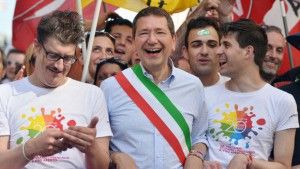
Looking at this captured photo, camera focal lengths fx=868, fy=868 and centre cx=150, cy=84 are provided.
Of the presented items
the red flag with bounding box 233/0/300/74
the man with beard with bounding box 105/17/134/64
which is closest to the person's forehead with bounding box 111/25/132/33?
the man with beard with bounding box 105/17/134/64

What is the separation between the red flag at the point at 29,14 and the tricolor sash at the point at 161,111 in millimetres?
3702

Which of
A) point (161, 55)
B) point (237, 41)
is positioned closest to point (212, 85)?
point (237, 41)

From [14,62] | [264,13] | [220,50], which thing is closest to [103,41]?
[220,50]

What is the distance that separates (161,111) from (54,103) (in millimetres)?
766

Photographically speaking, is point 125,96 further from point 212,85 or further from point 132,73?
point 212,85

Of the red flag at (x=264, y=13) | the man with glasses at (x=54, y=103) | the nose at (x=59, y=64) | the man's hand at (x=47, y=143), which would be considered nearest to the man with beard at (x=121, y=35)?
the red flag at (x=264, y=13)

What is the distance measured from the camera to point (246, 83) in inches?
246

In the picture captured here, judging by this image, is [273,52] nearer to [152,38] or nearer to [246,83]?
[246,83]

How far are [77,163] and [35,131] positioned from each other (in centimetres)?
33

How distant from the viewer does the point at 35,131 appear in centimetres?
542

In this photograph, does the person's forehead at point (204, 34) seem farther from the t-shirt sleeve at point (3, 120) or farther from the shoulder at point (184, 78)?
the t-shirt sleeve at point (3, 120)

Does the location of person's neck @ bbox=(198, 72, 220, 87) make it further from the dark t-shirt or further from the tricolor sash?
the tricolor sash

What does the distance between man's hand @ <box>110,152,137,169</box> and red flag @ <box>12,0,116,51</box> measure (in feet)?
13.1

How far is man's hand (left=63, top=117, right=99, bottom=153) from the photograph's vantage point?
493cm
